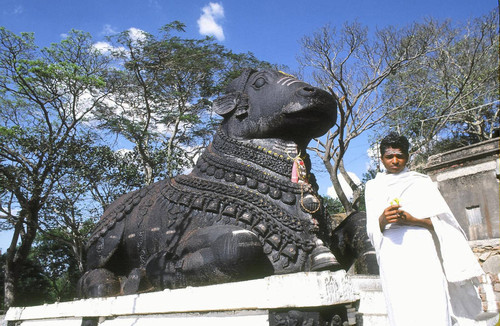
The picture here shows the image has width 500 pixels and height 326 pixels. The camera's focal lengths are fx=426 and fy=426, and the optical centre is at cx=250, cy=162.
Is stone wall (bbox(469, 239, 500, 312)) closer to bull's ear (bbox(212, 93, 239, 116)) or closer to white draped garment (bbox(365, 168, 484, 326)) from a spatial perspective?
white draped garment (bbox(365, 168, 484, 326))

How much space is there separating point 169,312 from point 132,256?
1.10 m

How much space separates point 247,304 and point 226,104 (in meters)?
2.13

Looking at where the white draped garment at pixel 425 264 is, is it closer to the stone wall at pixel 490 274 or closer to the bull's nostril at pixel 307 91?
the bull's nostril at pixel 307 91

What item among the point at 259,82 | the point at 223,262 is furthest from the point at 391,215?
the point at 259,82

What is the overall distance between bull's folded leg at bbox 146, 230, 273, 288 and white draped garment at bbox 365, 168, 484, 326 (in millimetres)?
939

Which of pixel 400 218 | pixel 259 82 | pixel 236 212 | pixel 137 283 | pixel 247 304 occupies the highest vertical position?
pixel 259 82

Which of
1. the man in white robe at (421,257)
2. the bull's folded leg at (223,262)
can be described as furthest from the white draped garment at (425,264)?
the bull's folded leg at (223,262)

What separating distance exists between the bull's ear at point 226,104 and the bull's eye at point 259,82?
0.74 ft

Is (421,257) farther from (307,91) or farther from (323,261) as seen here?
(307,91)

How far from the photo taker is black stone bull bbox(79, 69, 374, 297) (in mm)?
3342

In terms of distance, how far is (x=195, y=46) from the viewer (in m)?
16.4

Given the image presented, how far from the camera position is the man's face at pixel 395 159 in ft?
9.30

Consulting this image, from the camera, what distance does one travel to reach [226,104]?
4.37 m

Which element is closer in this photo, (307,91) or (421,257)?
(421,257)
